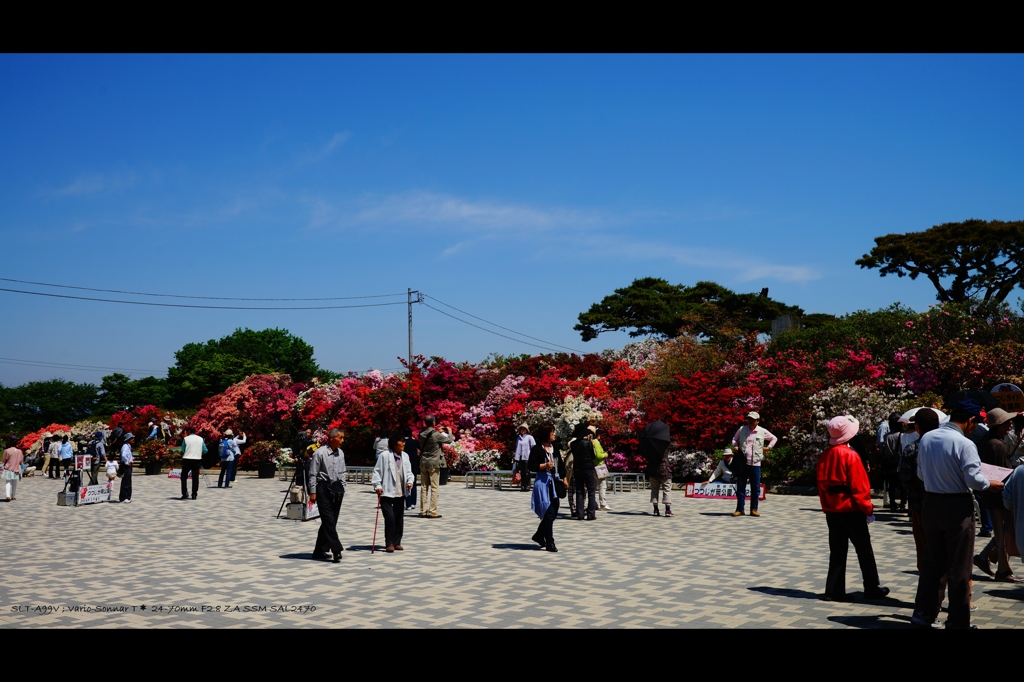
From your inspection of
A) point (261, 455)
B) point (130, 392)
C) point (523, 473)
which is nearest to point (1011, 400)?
point (523, 473)

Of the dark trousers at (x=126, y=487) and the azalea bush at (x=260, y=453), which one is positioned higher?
the azalea bush at (x=260, y=453)

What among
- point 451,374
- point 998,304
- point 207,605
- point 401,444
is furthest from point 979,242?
point 207,605

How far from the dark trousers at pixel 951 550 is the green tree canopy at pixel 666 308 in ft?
128

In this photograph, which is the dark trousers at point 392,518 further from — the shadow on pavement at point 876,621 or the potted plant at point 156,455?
the potted plant at point 156,455

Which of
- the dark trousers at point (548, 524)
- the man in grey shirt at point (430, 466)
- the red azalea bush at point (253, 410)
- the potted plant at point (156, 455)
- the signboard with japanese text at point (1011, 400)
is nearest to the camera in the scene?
the signboard with japanese text at point (1011, 400)

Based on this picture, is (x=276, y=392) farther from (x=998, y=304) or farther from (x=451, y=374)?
(x=998, y=304)

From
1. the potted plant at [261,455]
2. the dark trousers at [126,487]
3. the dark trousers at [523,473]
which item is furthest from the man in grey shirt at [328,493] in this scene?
the potted plant at [261,455]

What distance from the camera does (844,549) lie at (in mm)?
7562

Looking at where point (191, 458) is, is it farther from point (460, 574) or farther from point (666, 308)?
point (666, 308)

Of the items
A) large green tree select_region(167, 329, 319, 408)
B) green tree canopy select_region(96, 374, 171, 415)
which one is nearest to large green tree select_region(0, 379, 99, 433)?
green tree canopy select_region(96, 374, 171, 415)

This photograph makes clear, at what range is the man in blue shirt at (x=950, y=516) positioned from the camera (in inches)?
243

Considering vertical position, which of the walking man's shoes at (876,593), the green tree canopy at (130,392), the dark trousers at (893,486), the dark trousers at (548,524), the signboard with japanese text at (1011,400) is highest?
the green tree canopy at (130,392)

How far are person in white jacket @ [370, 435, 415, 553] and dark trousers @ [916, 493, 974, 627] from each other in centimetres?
675

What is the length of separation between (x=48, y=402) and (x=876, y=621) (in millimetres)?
99114
